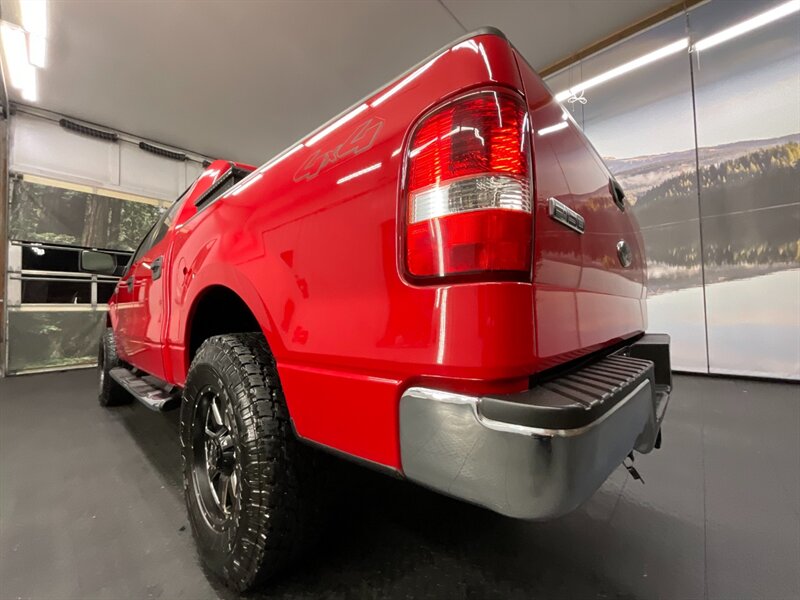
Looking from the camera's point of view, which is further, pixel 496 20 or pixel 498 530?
pixel 496 20

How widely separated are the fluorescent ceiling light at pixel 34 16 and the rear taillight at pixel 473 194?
5.13 metres

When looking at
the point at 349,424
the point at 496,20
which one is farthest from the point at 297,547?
the point at 496,20

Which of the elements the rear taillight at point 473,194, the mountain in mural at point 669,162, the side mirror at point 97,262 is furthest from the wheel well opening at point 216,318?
the mountain in mural at point 669,162

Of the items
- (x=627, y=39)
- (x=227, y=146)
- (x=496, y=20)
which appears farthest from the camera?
(x=227, y=146)

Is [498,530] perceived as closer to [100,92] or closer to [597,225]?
[597,225]

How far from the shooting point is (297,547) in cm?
93

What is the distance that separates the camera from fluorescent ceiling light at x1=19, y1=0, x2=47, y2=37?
3336 millimetres

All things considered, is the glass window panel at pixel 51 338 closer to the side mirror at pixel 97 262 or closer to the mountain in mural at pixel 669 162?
the side mirror at pixel 97 262

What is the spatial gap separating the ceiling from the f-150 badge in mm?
3866

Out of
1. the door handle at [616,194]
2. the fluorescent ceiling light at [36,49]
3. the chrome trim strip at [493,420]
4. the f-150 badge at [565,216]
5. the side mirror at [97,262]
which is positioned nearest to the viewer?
the chrome trim strip at [493,420]

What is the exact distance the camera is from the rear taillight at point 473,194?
57 centimetres

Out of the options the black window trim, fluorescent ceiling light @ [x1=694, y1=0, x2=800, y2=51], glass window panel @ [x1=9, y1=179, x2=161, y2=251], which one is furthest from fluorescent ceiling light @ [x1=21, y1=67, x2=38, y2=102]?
fluorescent ceiling light @ [x1=694, y1=0, x2=800, y2=51]

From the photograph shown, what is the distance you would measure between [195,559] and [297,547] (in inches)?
20.7

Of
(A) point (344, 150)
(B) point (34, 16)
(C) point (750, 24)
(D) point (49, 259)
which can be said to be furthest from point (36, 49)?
(C) point (750, 24)
